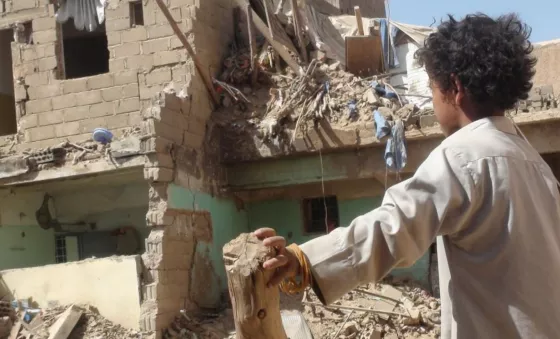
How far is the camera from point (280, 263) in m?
2.18

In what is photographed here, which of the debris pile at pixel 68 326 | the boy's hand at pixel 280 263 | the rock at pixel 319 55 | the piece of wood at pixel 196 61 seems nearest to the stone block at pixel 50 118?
the piece of wood at pixel 196 61

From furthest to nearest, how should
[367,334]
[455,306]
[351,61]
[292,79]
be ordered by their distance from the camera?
[351,61] → [292,79] → [367,334] → [455,306]

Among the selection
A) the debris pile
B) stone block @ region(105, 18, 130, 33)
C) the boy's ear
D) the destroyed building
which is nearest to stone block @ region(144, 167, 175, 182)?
the destroyed building

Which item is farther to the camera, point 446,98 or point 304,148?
point 304,148

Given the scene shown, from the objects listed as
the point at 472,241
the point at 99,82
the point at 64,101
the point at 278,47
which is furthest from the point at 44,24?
the point at 472,241

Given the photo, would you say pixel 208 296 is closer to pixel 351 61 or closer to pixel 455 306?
pixel 351 61

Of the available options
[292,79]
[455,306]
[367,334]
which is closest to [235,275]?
[455,306]

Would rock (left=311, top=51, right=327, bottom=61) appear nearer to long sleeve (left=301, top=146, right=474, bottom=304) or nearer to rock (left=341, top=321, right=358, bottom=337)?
rock (left=341, top=321, right=358, bottom=337)

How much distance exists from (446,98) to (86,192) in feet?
40.4

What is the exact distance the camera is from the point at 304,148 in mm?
11133

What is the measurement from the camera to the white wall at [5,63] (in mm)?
15062

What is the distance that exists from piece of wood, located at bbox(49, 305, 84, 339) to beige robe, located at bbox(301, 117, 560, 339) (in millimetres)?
8301

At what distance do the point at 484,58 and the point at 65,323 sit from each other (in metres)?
8.68

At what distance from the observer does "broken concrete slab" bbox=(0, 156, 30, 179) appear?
1149 cm
